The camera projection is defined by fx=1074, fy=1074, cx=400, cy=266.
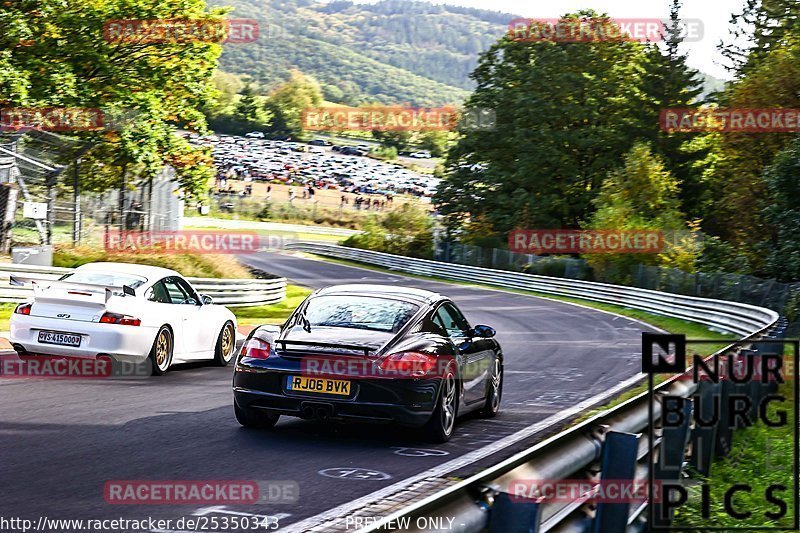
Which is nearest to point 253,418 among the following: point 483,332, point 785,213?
point 483,332

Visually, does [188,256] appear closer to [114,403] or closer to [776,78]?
Answer: [114,403]

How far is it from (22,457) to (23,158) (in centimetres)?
1872

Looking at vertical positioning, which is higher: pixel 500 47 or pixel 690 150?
pixel 500 47

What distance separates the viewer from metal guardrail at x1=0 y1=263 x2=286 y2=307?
22.7 metres

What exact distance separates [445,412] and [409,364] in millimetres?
748

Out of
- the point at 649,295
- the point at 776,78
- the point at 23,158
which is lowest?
the point at 649,295

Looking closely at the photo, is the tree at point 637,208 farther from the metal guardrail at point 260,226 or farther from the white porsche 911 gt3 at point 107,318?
the white porsche 911 gt3 at point 107,318

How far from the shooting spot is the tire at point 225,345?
15711 mm

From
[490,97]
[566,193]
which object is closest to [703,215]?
[566,193]

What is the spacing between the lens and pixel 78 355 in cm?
1334

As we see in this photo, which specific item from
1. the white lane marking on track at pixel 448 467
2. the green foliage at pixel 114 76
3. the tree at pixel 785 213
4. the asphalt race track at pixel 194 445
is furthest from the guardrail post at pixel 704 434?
the tree at pixel 785 213

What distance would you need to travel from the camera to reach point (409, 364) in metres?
9.55

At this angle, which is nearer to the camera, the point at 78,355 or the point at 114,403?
the point at 114,403

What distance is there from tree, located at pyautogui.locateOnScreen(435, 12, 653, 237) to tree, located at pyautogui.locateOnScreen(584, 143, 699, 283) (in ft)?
12.1
